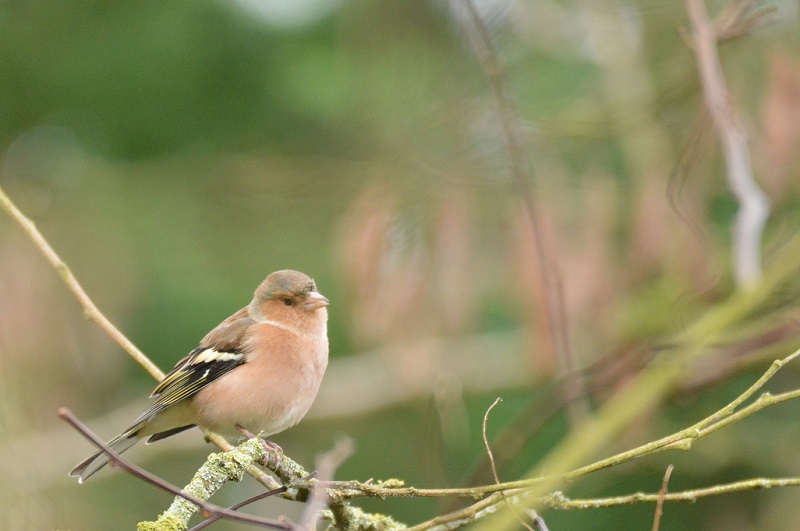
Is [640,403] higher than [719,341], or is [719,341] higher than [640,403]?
[719,341]

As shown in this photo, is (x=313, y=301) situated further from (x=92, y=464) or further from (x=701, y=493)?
(x=701, y=493)

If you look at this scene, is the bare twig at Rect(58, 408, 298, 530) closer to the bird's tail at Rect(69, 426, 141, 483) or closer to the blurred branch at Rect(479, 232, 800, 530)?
the blurred branch at Rect(479, 232, 800, 530)

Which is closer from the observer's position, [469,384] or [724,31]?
[724,31]

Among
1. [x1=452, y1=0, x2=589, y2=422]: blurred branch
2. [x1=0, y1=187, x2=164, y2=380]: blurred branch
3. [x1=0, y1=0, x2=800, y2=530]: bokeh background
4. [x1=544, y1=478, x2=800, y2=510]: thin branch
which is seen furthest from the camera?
[x1=0, y1=0, x2=800, y2=530]: bokeh background

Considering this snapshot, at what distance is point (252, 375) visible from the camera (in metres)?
4.36

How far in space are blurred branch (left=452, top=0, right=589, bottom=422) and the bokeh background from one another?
4.6 inches

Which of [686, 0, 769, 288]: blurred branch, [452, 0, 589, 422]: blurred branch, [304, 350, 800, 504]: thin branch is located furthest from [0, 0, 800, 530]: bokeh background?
[304, 350, 800, 504]: thin branch

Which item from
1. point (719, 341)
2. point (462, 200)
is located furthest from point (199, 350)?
point (719, 341)

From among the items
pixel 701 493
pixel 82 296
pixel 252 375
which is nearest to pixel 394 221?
pixel 252 375

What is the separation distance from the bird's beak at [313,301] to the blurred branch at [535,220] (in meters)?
1.12

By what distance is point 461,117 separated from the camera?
223 inches

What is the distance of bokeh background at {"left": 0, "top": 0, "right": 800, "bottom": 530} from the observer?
185 inches

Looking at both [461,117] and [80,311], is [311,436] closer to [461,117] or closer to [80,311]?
[80,311]

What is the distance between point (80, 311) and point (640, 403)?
492cm
